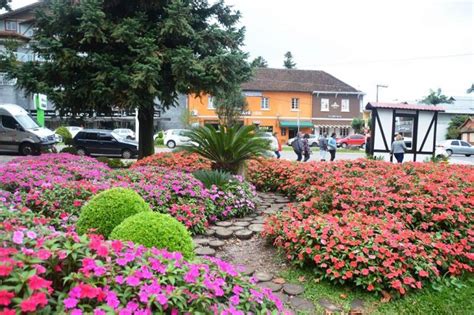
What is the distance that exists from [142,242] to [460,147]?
33.5 meters

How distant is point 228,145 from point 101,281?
5.66 meters

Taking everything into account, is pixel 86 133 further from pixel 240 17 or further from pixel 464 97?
pixel 464 97

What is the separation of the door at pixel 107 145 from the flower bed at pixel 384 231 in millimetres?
14811

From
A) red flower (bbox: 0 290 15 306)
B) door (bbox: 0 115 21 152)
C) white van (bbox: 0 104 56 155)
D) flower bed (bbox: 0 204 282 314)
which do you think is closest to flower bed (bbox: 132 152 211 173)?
flower bed (bbox: 0 204 282 314)

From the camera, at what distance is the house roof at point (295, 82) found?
1571 inches

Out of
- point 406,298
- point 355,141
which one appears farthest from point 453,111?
point 406,298

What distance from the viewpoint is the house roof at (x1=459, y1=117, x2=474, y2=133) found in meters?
40.1

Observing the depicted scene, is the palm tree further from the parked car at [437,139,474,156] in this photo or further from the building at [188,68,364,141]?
the building at [188,68,364,141]

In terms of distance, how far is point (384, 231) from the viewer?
3803mm

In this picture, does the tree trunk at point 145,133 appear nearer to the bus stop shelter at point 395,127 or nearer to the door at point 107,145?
the door at point 107,145

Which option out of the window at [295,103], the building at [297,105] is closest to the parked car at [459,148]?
the building at [297,105]

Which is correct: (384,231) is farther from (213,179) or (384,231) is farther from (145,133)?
(145,133)

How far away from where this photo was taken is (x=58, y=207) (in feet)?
15.6

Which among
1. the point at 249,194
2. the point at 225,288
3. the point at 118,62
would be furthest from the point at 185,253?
the point at 118,62
